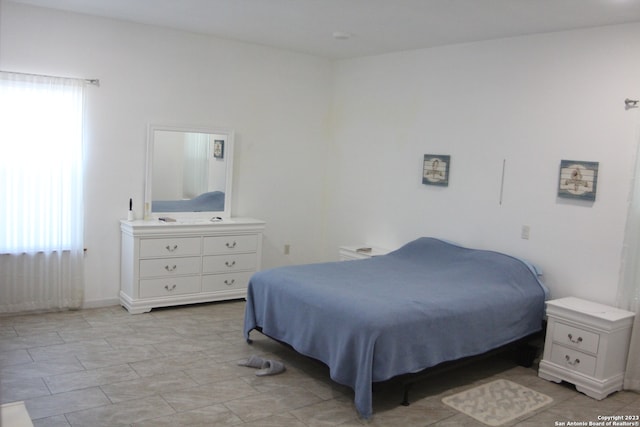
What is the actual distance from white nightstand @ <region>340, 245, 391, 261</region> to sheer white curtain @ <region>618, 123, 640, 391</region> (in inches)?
89.1

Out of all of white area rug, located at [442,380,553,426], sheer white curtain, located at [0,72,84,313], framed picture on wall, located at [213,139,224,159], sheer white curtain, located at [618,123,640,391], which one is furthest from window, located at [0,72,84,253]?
sheer white curtain, located at [618,123,640,391]

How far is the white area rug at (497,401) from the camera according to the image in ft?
10.9

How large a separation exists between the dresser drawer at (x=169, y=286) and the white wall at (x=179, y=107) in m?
0.40

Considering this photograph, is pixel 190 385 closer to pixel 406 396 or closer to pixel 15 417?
pixel 406 396

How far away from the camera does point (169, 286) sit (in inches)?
200

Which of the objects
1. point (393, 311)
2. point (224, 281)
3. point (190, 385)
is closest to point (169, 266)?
point (224, 281)

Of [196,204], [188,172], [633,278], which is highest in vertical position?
[188,172]

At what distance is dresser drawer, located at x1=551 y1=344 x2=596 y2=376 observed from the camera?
3660mm

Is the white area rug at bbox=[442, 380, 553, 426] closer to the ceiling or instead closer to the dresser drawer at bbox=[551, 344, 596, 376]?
the dresser drawer at bbox=[551, 344, 596, 376]

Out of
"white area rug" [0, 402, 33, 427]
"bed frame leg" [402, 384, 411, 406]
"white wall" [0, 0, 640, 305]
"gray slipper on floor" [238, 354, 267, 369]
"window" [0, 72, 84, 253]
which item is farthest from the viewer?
Answer: "window" [0, 72, 84, 253]

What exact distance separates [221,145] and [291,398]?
2.97m

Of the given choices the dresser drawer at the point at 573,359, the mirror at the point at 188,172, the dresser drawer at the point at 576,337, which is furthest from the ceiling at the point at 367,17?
the dresser drawer at the point at 573,359

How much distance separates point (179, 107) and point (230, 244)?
1416 millimetres

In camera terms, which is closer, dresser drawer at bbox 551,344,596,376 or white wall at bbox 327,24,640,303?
dresser drawer at bbox 551,344,596,376
